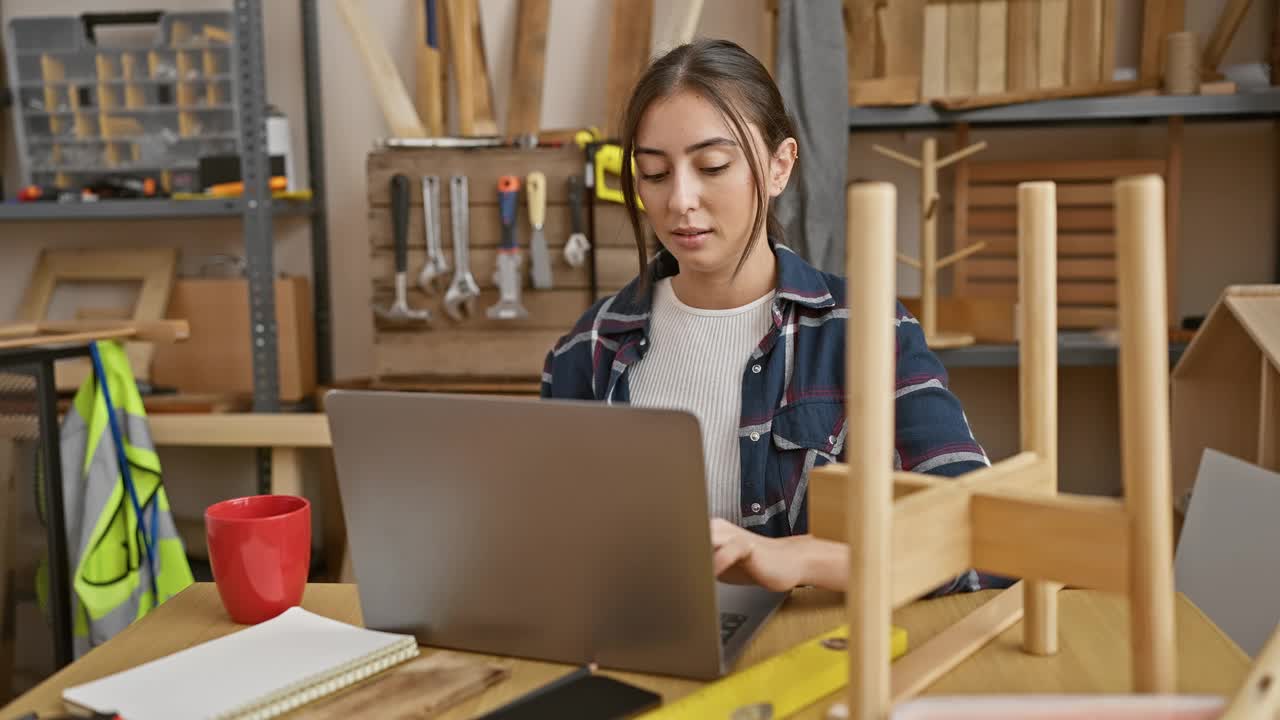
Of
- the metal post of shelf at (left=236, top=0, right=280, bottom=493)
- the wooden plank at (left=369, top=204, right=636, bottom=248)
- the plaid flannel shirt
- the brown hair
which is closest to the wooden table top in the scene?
the plaid flannel shirt

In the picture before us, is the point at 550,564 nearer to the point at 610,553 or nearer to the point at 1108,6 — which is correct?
the point at 610,553

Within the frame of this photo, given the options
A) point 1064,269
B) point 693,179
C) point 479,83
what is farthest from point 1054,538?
point 479,83

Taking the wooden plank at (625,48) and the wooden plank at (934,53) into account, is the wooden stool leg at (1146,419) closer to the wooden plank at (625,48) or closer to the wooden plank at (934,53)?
the wooden plank at (934,53)

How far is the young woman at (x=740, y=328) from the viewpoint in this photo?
4.25 ft

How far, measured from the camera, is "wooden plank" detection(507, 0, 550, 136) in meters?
2.78

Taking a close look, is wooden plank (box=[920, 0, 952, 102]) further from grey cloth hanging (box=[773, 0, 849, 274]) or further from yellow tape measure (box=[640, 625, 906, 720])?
yellow tape measure (box=[640, 625, 906, 720])

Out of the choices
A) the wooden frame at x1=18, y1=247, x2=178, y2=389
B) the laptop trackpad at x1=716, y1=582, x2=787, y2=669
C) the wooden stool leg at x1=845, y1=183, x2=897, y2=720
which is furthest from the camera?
the wooden frame at x1=18, y1=247, x2=178, y2=389

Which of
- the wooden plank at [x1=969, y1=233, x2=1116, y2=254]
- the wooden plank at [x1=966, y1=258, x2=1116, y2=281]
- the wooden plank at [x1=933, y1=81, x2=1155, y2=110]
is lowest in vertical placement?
the wooden plank at [x1=966, y1=258, x2=1116, y2=281]

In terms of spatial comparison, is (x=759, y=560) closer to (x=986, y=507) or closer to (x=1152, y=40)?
(x=986, y=507)

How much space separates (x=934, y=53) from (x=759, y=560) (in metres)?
1.83

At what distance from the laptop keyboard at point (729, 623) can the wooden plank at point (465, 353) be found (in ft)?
5.26

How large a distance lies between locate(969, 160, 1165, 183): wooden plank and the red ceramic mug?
2.10m

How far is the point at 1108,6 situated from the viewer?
2.47 meters

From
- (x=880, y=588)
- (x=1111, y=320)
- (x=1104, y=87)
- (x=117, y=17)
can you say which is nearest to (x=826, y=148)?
(x=1104, y=87)
